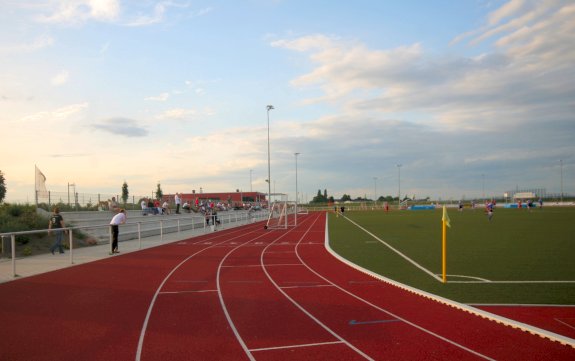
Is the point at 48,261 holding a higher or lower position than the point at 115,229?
lower

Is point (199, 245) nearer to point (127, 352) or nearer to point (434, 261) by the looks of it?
point (434, 261)

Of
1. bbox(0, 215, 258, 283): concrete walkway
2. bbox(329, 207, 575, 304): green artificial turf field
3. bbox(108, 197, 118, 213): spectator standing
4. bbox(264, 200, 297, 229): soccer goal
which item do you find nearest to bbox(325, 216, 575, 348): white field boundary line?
bbox(329, 207, 575, 304): green artificial turf field

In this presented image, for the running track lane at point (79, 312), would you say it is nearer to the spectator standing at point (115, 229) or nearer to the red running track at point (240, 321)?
the red running track at point (240, 321)

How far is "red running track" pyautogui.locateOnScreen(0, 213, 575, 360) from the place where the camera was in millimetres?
5793

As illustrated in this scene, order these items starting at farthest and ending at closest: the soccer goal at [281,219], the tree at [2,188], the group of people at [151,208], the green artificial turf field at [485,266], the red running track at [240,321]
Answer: the group of people at [151,208] < the soccer goal at [281,219] < the tree at [2,188] < the green artificial turf field at [485,266] < the red running track at [240,321]

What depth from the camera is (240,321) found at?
7266mm

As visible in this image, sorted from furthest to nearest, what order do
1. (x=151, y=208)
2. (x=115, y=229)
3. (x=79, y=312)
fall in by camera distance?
(x=151, y=208) < (x=115, y=229) < (x=79, y=312)

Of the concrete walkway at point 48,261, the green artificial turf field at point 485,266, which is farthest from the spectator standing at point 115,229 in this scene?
the green artificial turf field at point 485,266

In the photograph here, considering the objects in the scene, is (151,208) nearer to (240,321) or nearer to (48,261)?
(48,261)

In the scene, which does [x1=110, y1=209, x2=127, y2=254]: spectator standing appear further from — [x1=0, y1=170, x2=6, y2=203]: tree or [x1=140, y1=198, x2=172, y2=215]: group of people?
[x1=140, y1=198, x2=172, y2=215]: group of people

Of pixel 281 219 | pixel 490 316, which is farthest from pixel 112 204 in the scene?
pixel 490 316

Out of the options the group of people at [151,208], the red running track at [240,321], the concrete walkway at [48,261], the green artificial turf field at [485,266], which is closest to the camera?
the red running track at [240,321]

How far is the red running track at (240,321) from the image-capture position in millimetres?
5793

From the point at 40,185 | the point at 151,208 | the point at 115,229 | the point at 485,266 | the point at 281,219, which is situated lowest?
the point at 281,219
